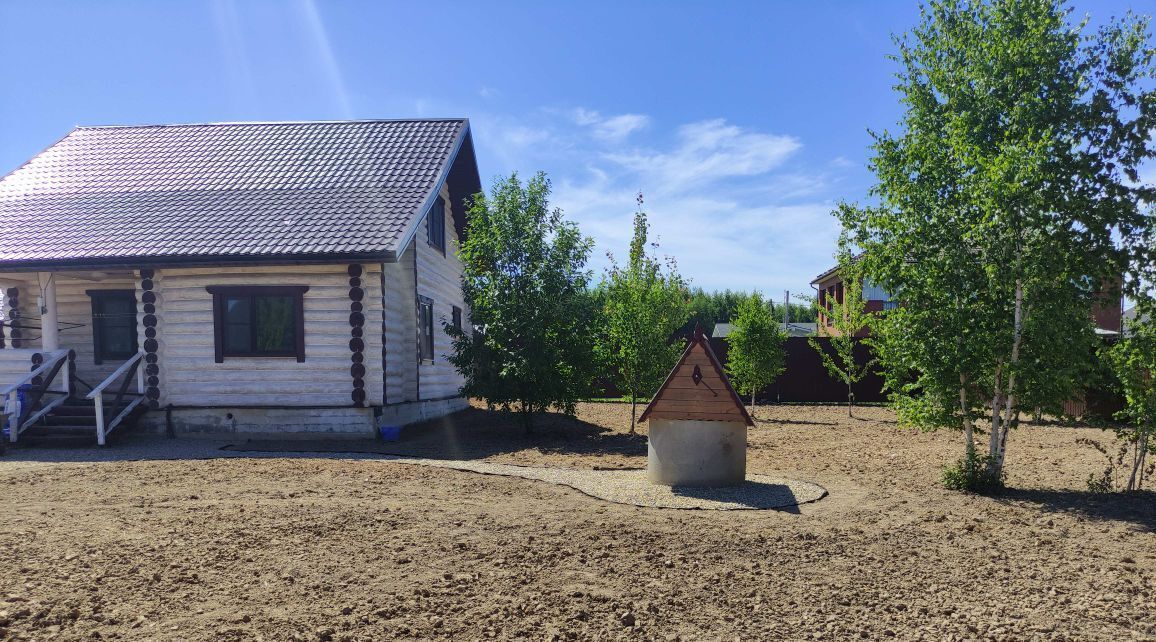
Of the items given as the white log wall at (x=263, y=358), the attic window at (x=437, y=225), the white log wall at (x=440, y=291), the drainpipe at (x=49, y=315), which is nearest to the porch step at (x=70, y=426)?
the white log wall at (x=263, y=358)

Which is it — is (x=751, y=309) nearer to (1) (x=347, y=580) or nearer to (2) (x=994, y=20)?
(2) (x=994, y=20)

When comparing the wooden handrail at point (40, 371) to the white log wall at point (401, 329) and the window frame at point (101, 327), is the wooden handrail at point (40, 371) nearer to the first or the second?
the window frame at point (101, 327)

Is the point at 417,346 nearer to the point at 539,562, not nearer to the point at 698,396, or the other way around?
the point at 698,396

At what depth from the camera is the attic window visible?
1572cm

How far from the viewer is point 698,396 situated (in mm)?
7945

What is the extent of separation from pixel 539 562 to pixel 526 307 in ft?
26.2

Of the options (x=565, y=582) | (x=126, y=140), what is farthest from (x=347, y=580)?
(x=126, y=140)

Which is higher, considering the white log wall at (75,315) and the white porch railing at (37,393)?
the white log wall at (75,315)

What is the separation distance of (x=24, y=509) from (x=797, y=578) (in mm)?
6915

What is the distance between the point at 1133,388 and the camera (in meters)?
7.60

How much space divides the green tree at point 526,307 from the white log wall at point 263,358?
6.17ft

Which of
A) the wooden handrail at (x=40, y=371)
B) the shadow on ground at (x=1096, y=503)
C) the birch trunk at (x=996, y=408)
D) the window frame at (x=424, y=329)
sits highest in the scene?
the window frame at (x=424, y=329)

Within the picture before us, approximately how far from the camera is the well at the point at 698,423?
26.0ft

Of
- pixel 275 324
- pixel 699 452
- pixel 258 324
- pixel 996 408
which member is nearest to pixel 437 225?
pixel 275 324
